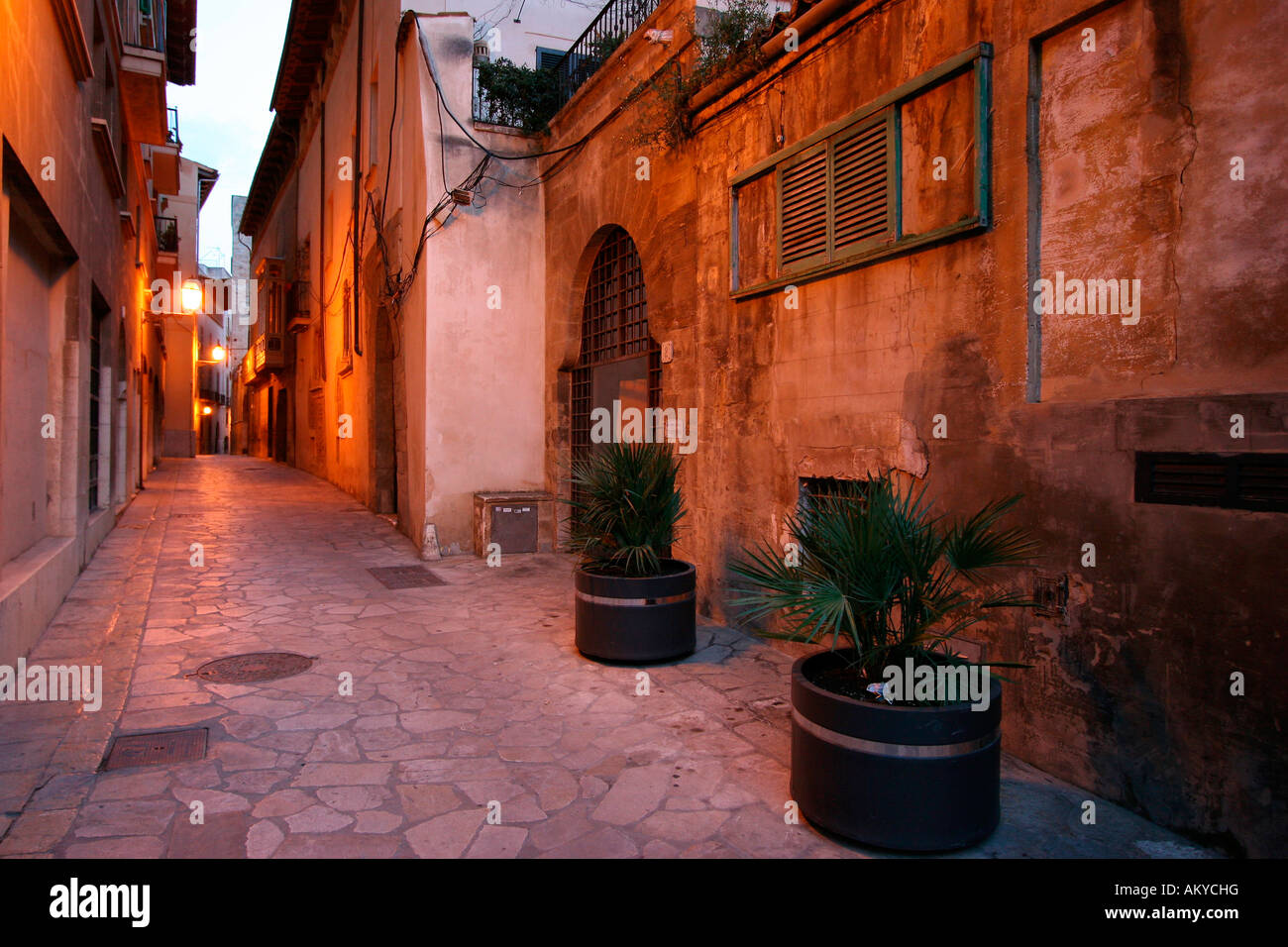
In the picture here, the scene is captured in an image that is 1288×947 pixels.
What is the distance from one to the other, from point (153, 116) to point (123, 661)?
35.2ft

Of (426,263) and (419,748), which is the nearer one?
(419,748)

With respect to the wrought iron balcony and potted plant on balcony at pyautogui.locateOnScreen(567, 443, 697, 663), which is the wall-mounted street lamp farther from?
potted plant on balcony at pyautogui.locateOnScreen(567, 443, 697, 663)

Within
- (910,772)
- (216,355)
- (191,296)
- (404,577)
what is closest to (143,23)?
(191,296)

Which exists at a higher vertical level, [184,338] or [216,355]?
[216,355]

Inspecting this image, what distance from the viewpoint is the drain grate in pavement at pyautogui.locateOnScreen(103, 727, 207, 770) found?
394 cm

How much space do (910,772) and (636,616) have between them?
278 centimetres

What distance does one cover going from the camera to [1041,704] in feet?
12.8

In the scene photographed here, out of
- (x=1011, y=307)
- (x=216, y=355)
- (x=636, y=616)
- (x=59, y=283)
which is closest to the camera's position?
(x=1011, y=307)

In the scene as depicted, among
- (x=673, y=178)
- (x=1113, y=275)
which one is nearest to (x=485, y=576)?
(x=673, y=178)

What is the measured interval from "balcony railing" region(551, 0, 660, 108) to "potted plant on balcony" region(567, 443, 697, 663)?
5.18 m

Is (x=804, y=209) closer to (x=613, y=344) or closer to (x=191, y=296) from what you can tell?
(x=613, y=344)

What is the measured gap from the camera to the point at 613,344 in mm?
9812

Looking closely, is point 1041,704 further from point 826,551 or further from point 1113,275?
point 1113,275
